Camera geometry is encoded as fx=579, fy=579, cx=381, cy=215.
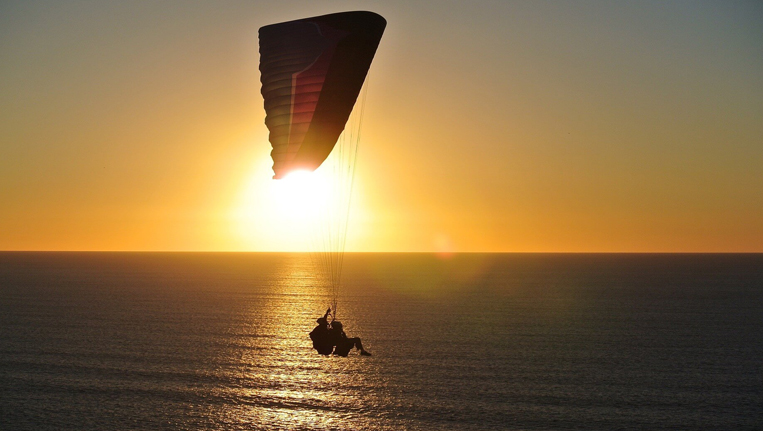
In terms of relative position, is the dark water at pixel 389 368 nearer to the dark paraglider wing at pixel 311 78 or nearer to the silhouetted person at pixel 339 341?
the silhouetted person at pixel 339 341

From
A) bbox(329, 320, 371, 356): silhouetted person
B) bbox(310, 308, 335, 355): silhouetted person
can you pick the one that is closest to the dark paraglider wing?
bbox(310, 308, 335, 355): silhouetted person

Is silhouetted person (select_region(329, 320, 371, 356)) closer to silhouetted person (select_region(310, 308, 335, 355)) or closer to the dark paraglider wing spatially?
silhouetted person (select_region(310, 308, 335, 355))

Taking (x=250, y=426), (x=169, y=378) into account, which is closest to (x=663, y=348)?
(x=250, y=426)

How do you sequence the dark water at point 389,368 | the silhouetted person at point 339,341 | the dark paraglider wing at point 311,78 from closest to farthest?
the dark paraglider wing at point 311,78
the silhouetted person at point 339,341
the dark water at point 389,368

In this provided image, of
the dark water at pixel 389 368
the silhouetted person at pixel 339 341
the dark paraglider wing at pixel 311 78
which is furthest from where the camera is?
the dark water at pixel 389 368

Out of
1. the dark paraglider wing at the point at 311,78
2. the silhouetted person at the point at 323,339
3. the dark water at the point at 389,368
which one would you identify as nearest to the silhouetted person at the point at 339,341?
the silhouetted person at the point at 323,339

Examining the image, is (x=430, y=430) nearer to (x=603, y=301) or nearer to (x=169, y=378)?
(x=169, y=378)

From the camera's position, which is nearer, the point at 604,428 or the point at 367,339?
the point at 604,428

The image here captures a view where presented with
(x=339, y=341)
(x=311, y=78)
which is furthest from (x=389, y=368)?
(x=311, y=78)
